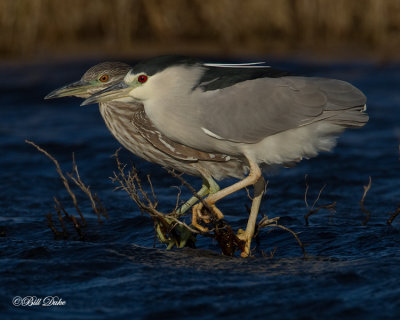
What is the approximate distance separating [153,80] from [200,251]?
4.68 feet

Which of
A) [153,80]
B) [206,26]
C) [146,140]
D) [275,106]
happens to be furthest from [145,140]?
[206,26]

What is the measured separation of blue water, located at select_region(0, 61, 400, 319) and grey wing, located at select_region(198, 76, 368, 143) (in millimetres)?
831

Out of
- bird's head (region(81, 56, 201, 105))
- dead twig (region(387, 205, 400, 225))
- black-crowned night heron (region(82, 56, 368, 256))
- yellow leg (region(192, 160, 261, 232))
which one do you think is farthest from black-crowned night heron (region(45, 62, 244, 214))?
dead twig (region(387, 205, 400, 225))

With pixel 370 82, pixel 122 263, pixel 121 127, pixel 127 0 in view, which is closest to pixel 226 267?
pixel 122 263

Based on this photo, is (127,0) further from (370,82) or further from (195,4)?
(370,82)

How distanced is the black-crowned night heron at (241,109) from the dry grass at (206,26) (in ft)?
25.9

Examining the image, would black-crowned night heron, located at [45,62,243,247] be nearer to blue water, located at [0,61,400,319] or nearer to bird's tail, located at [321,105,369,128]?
blue water, located at [0,61,400,319]

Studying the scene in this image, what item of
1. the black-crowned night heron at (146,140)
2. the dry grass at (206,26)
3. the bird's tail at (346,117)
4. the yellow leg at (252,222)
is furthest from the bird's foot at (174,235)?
the dry grass at (206,26)

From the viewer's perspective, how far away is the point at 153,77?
4.89 m

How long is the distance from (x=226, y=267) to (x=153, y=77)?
135cm

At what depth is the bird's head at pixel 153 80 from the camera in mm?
4887

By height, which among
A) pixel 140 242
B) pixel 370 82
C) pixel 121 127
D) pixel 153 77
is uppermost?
pixel 153 77

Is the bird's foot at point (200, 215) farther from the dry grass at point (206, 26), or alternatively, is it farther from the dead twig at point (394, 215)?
the dry grass at point (206, 26)

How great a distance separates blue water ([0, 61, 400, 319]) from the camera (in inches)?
174
